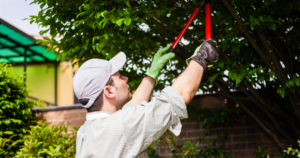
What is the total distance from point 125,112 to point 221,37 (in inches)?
84.9

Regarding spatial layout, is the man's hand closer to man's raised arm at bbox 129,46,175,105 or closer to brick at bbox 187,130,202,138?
man's raised arm at bbox 129,46,175,105

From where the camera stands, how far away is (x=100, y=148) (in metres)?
1.48

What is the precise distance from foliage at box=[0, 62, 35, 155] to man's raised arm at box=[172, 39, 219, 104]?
3616mm

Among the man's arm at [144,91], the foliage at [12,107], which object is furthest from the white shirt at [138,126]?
the foliage at [12,107]

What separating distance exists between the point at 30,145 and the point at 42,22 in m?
1.78

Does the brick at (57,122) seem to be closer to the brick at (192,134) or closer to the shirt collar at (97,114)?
the brick at (192,134)

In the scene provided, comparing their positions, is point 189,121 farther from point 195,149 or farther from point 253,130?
point 253,130

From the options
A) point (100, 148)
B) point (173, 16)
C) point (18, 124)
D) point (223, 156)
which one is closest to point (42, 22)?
point (173, 16)

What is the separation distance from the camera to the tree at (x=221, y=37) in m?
2.63

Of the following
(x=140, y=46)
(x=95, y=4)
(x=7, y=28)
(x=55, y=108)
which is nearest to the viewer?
(x=95, y=4)

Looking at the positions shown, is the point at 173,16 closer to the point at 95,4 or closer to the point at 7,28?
the point at 95,4

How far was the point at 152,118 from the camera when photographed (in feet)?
4.60

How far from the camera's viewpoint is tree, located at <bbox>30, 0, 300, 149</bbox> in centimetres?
263

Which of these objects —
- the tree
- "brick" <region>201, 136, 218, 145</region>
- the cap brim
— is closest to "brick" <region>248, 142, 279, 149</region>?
the tree
